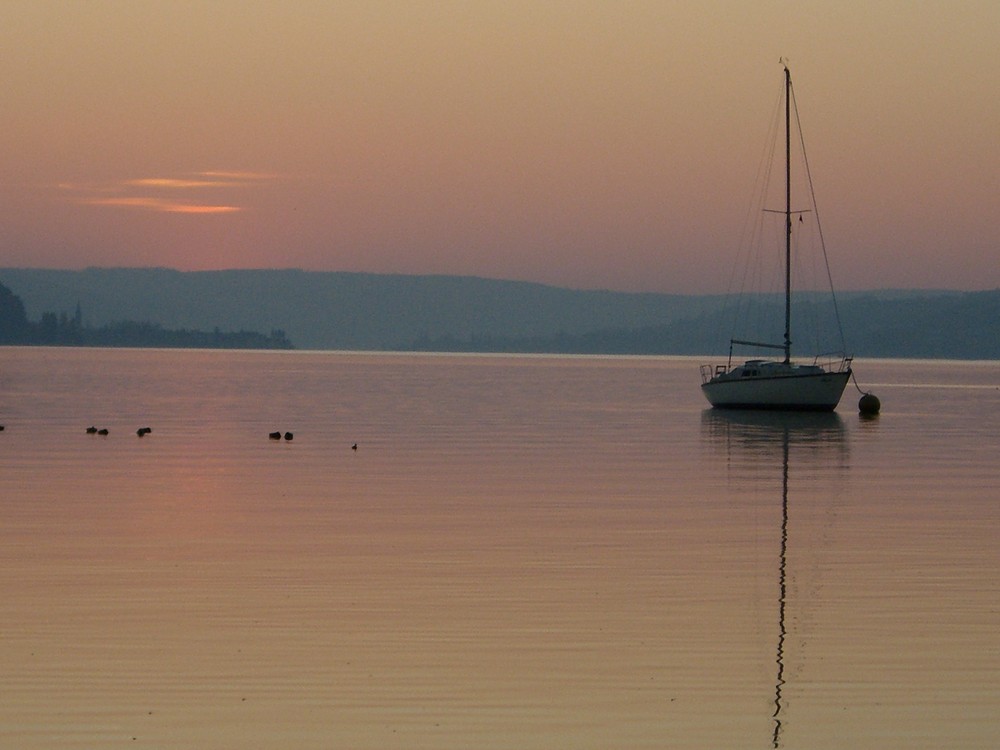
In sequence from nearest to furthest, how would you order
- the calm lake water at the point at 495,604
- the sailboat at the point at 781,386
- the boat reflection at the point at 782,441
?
the calm lake water at the point at 495,604 → the boat reflection at the point at 782,441 → the sailboat at the point at 781,386

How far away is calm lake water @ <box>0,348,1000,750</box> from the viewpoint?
15062 millimetres

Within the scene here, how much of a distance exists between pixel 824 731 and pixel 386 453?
38.9m

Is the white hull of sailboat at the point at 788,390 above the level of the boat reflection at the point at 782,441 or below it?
above

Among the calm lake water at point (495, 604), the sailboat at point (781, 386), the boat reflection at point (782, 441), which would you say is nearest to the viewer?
the calm lake water at point (495, 604)

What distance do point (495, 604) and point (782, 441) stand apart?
146ft

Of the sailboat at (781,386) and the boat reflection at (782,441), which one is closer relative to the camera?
the boat reflection at (782,441)

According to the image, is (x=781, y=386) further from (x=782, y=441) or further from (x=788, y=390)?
(x=782, y=441)

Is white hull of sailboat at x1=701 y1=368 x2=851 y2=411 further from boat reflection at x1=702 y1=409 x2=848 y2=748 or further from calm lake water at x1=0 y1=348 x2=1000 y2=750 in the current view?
calm lake water at x1=0 y1=348 x2=1000 y2=750

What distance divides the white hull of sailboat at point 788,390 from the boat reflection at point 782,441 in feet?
2.49

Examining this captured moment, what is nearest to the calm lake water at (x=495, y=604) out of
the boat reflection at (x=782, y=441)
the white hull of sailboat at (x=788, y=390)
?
the boat reflection at (x=782, y=441)

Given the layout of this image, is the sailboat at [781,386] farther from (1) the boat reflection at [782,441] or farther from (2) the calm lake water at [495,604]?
(2) the calm lake water at [495,604]

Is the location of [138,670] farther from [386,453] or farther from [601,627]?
[386,453]

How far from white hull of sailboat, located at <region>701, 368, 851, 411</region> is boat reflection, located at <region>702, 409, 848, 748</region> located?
2.49ft

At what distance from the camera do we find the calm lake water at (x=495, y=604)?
49.4 ft
